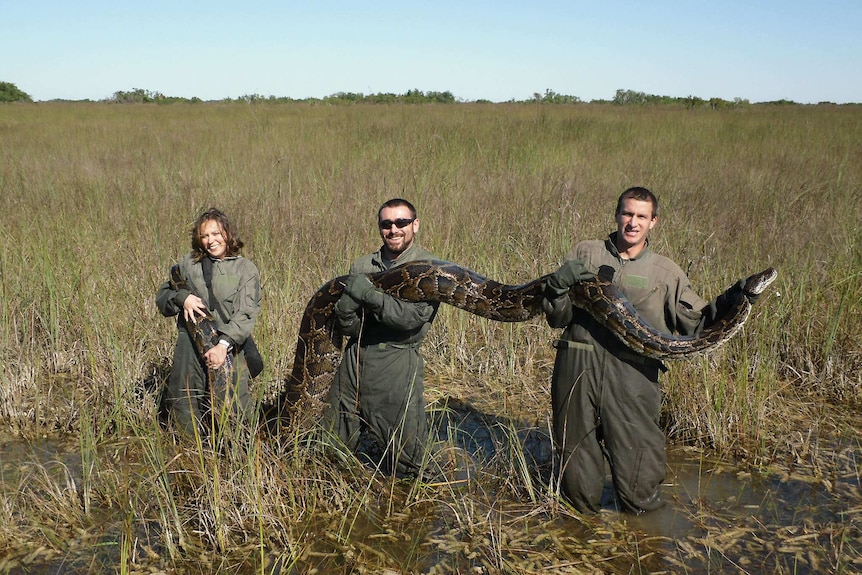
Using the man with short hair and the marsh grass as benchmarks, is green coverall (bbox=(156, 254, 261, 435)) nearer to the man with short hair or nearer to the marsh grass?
the marsh grass

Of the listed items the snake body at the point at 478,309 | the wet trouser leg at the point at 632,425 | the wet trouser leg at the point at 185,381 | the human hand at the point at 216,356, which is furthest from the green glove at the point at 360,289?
the wet trouser leg at the point at 632,425

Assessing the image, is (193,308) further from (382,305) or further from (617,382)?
(617,382)

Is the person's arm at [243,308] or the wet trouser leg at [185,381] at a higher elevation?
the person's arm at [243,308]

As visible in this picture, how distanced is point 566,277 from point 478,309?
117 cm

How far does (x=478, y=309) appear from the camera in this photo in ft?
15.7

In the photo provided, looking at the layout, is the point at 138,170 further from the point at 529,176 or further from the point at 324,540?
the point at 324,540

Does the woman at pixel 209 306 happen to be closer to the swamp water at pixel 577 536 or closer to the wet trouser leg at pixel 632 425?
the swamp water at pixel 577 536

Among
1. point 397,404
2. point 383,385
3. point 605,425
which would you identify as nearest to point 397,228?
point 383,385

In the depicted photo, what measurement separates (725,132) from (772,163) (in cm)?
430

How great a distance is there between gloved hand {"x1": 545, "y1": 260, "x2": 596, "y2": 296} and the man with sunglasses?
3.14 feet

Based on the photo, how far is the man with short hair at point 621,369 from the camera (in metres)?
4.02

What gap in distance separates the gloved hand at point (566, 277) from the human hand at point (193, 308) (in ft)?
8.06

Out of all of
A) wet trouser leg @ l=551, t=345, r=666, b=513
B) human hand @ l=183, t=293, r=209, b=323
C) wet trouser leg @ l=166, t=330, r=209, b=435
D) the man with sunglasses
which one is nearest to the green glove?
the man with sunglasses

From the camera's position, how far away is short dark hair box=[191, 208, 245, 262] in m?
4.60
